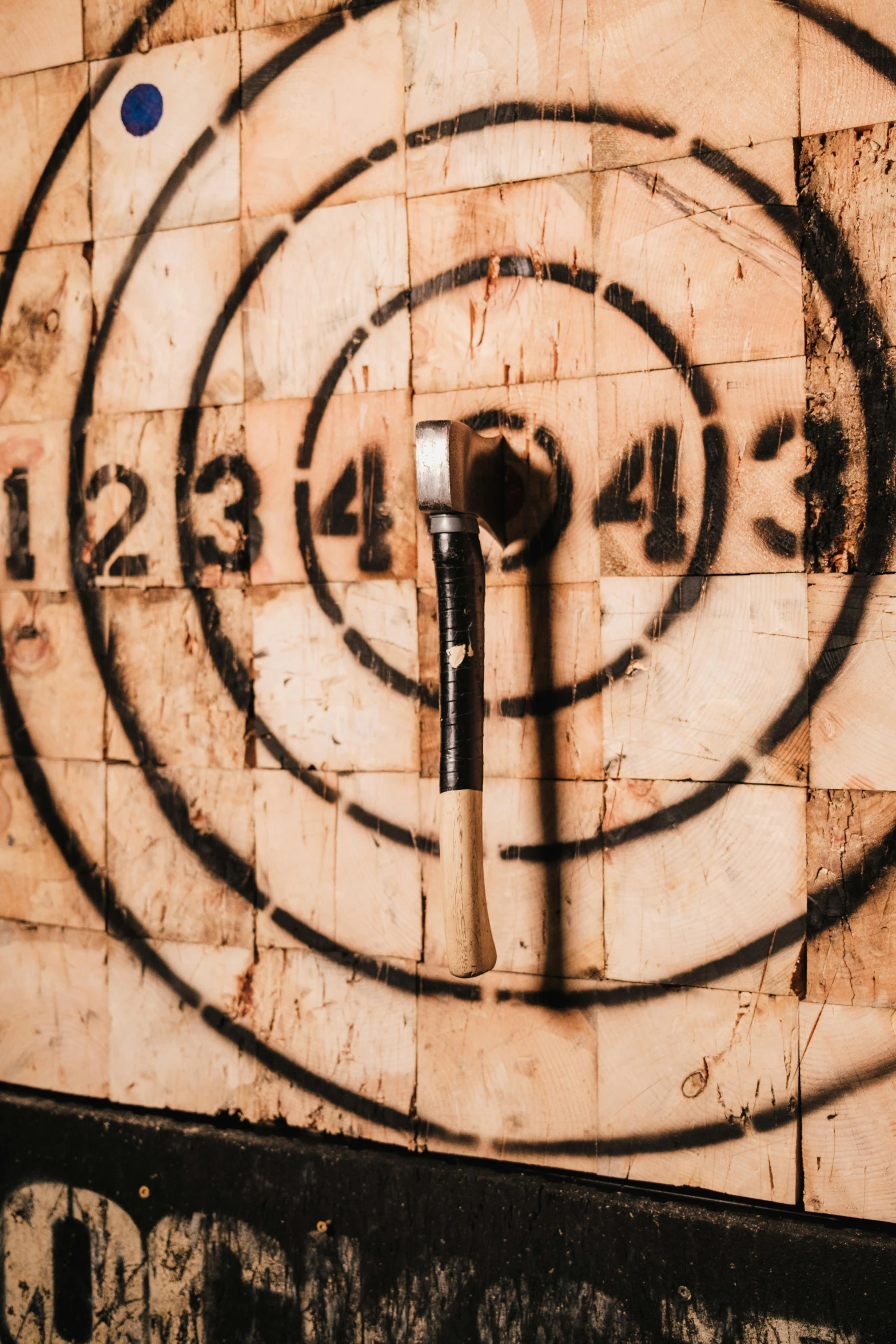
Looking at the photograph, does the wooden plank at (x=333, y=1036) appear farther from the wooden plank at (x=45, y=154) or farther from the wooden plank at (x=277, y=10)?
the wooden plank at (x=277, y=10)

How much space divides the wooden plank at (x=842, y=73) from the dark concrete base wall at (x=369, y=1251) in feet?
6.76

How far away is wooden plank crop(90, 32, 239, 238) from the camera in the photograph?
2.02 m

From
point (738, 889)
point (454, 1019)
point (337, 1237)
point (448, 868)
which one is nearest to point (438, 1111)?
point (454, 1019)

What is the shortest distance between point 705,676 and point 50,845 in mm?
1607

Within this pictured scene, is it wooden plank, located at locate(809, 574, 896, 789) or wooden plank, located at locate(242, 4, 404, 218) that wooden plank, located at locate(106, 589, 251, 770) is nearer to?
wooden plank, located at locate(242, 4, 404, 218)

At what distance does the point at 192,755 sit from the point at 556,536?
3.21 ft

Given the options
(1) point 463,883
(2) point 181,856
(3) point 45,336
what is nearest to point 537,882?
(1) point 463,883

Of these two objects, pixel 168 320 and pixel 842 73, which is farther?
pixel 168 320

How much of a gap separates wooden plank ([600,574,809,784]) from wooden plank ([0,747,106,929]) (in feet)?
4.08

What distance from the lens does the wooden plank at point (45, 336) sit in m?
2.16

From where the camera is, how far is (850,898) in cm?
171

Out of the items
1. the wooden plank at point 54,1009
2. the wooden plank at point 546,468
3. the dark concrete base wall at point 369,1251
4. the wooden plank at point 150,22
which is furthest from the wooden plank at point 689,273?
the wooden plank at point 54,1009

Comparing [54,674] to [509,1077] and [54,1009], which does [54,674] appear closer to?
[54,1009]

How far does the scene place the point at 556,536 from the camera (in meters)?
1.85
